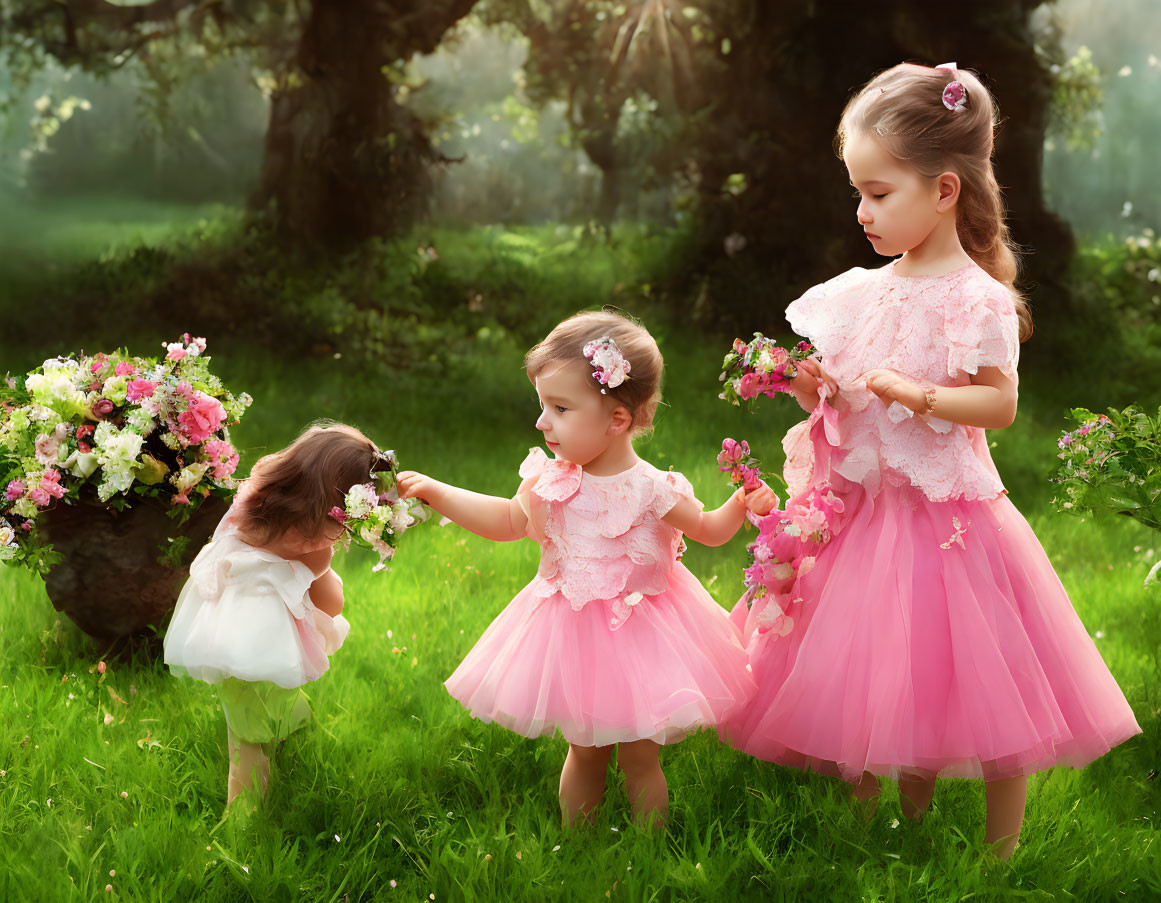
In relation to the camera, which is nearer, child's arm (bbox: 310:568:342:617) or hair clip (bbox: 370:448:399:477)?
hair clip (bbox: 370:448:399:477)

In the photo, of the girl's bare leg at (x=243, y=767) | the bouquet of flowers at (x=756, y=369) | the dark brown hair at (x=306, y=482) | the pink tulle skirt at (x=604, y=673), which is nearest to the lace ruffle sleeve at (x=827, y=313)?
the bouquet of flowers at (x=756, y=369)

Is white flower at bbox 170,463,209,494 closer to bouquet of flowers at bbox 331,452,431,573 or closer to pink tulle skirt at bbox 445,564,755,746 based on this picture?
bouquet of flowers at bbox 331,452,431,573

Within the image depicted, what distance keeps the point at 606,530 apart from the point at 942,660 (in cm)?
107

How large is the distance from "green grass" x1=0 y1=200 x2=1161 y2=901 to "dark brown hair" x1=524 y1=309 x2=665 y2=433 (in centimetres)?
129

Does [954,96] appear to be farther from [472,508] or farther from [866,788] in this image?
[866,788]

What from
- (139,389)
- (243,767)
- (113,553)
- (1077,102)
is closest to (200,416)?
(139,389)

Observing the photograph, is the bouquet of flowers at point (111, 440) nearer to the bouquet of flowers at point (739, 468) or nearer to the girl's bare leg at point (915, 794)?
the bouquet of flowers at point (739, 468)

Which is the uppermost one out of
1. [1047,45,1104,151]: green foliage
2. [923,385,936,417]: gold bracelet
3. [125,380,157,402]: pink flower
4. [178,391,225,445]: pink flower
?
[1047,45,1104,151]: green foliage

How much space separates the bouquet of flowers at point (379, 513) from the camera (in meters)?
3.13

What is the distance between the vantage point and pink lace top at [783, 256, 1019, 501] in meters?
3.21

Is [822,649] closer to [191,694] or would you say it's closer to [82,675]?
[191,694]

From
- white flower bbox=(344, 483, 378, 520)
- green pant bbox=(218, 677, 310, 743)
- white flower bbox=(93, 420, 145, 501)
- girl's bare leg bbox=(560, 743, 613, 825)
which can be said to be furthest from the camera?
white flower bbox=(93, 420, 145, 501)

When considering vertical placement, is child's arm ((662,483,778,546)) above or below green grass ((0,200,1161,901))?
above

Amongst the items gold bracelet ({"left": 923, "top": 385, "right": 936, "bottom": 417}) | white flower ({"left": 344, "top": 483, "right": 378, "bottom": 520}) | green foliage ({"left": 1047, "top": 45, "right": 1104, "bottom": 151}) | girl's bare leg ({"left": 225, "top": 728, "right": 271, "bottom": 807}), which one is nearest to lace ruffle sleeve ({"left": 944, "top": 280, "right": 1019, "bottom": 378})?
gold bracelet ({"left": 923, "top": 385, "right": 936, "bottom": 417})
